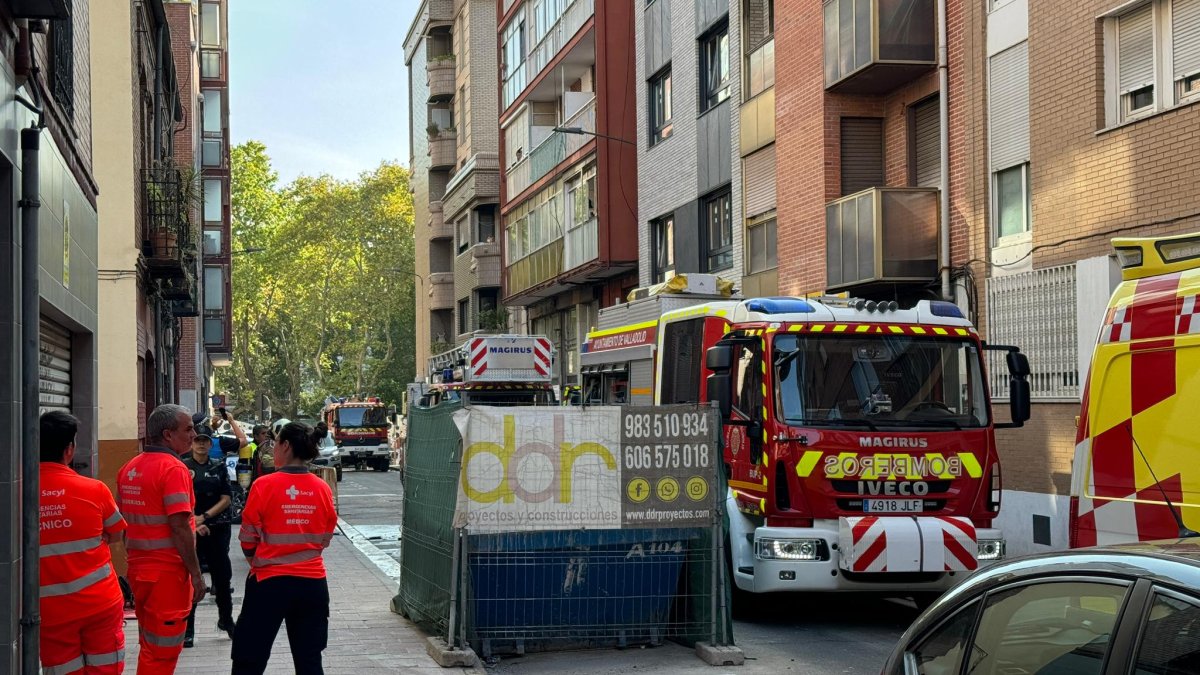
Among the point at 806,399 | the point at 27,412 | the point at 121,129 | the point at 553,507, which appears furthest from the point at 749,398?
the point at 121,129

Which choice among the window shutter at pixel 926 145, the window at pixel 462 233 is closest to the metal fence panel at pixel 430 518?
the window shutter at pixel 926 145

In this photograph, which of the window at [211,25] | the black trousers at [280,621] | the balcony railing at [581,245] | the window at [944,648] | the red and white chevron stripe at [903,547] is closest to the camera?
the window at [944,648]

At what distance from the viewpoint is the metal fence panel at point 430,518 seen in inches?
392

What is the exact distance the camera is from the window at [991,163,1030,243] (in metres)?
18.5

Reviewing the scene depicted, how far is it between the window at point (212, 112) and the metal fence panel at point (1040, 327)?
138 ft

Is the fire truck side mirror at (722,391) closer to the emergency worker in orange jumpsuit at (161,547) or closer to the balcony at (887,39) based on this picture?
the emergency worker in orange jumpsuit at (161,547)

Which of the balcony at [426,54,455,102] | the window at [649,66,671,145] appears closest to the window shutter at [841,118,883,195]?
the window at [649,66,671,145]

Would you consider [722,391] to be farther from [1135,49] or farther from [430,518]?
[1135,49]

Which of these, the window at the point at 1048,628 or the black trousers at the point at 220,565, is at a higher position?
the window at the point at 1048,628

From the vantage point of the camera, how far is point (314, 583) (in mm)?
7277

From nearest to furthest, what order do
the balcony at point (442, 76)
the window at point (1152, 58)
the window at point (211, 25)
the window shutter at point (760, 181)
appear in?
the window at point (1152, 58) < the window shutter at point (760, 181) < the balcony at point (442, 76) < the window at point (211, 25)

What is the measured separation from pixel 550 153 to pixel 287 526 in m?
30.2

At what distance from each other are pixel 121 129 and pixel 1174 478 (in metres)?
13.5

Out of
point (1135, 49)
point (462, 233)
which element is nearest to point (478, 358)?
point (1135, 49)
